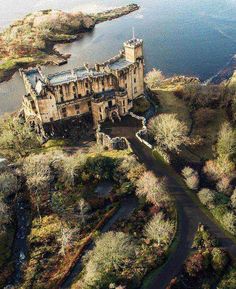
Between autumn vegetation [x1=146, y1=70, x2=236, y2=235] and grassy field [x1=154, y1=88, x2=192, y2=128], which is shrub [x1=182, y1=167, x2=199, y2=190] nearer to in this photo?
autumn vegetation [x1=146, y1=70, x2=236, y2=235]

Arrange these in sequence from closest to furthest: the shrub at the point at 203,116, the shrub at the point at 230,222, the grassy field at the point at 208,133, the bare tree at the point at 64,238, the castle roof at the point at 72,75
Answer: the bare tree at the point at 64,238, the shrub at the point at 230,222, the grassy field at the point at 208,133, the castle roof at the point at 72,75, the shrub at the point at 203,116

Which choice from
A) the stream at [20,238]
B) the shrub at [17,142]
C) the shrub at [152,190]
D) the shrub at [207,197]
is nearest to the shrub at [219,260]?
the shrub at [207,197]

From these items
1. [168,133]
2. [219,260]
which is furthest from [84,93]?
[219,260]

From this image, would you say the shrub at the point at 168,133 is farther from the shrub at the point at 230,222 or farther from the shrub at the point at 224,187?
the shrub at the point at 230,222

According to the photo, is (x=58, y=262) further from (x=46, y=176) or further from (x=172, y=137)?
(x=172, y=137)

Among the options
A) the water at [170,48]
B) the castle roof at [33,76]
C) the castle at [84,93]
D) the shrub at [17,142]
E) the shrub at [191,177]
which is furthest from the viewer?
the water at [170,48]
